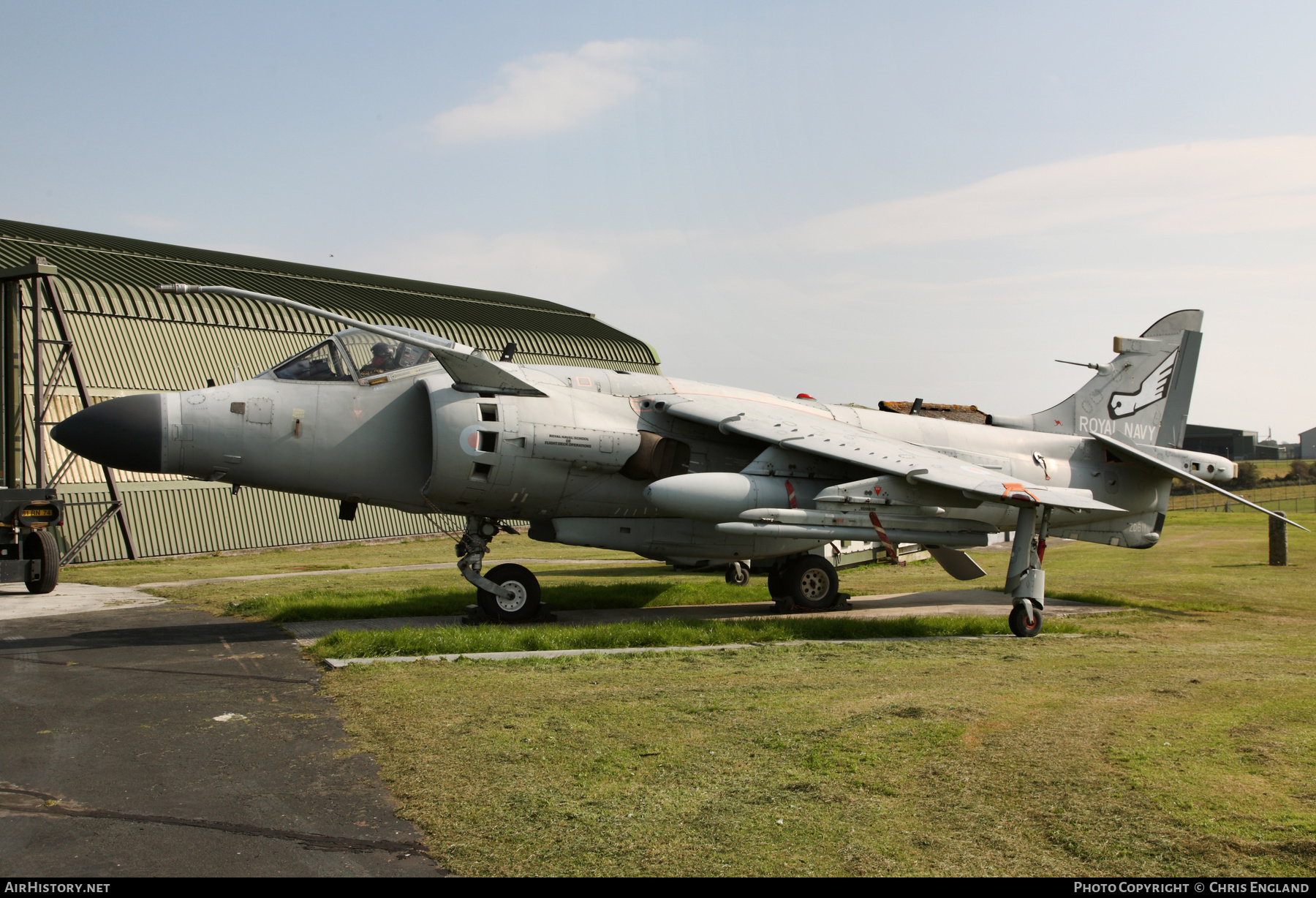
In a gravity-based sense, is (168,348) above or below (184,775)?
above

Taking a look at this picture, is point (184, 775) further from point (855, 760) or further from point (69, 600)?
point (69, 600)

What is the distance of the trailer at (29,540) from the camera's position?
15.4 m

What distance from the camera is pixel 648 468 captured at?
12.8 meters

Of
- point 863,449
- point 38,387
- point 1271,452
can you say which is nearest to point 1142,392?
point 863,449

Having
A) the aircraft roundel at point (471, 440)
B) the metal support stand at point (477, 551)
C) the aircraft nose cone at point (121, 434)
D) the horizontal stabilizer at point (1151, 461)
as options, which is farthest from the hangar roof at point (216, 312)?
the horizontal stabilizer at point (1151, 461)

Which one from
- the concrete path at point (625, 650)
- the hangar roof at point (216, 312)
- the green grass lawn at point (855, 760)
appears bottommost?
the concrete path at point (625, 650)

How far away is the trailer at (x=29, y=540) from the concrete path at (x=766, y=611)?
621 centimetres

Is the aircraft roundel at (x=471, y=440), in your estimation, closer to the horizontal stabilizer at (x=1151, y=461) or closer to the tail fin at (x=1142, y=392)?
the tail fin at (x=1142, y=392)

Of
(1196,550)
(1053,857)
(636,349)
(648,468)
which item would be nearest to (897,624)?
(648,468)

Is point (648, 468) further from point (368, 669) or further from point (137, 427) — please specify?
point (137, 427)

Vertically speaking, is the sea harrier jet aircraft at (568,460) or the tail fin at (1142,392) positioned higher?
the tail fin at (1142,392)

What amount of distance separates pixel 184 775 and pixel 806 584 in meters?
10.1

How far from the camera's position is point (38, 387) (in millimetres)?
19203

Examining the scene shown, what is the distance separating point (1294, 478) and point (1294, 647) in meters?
67.0
